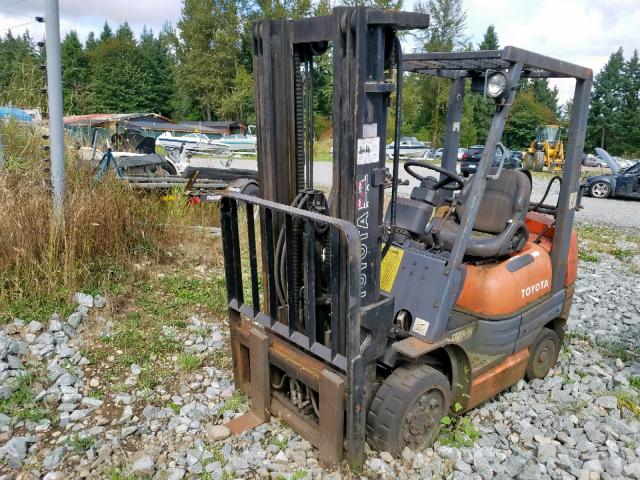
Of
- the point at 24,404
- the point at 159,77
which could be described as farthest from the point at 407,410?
the point at 159,77

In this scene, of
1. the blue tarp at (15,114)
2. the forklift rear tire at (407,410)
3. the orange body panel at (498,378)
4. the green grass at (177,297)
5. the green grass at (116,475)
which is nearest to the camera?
the green grass at (116,475)

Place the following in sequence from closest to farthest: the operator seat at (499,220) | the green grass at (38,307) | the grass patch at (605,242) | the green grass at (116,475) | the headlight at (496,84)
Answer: the green grass at (116,475) → the headlight at (496,84) → the operator seat at (499,220) → the green grass at (38,307) → the grass patch at (605,242)

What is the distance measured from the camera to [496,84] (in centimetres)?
341

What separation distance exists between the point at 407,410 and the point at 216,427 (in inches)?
51.6

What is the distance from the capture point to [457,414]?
3.87 meters

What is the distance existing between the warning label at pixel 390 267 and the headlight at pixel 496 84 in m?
1.25

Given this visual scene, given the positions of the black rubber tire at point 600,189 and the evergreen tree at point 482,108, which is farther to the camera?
the evergreen tree at point 482,108

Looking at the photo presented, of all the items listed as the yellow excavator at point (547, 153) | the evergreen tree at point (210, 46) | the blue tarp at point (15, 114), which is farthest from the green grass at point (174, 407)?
the evergreen tree at point (210, 46)

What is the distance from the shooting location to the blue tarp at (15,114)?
7055mm

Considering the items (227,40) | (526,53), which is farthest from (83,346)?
(227,40)

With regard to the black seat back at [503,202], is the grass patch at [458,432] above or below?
below

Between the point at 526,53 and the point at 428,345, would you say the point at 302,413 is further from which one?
the point at 526,53

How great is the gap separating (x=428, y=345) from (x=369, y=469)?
0.83m

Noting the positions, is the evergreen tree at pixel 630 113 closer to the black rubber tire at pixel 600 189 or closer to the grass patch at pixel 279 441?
the black rubber tire at pixel 600 189
